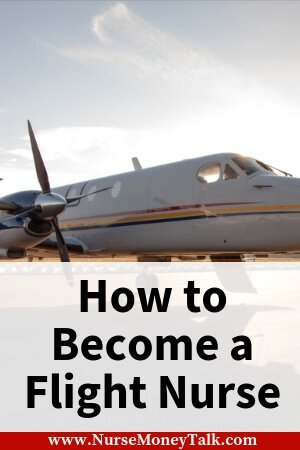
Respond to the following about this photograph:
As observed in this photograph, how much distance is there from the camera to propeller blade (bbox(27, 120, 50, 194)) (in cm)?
1189

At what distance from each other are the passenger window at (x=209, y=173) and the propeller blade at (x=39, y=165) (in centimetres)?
396

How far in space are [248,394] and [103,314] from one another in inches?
248

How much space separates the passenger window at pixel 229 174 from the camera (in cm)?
1080

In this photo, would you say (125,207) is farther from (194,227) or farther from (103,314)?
(103,314)

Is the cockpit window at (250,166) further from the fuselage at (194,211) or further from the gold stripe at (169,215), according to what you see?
the gold stripe at (169,215)

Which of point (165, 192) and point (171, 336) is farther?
point (165, 192)

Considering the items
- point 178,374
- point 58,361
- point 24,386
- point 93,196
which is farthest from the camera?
point 93,196

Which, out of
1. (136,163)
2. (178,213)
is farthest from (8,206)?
(136,163)

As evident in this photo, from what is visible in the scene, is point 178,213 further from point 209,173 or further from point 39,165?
point 39,165

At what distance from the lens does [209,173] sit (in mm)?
11367

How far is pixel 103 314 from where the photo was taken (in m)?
10.6
